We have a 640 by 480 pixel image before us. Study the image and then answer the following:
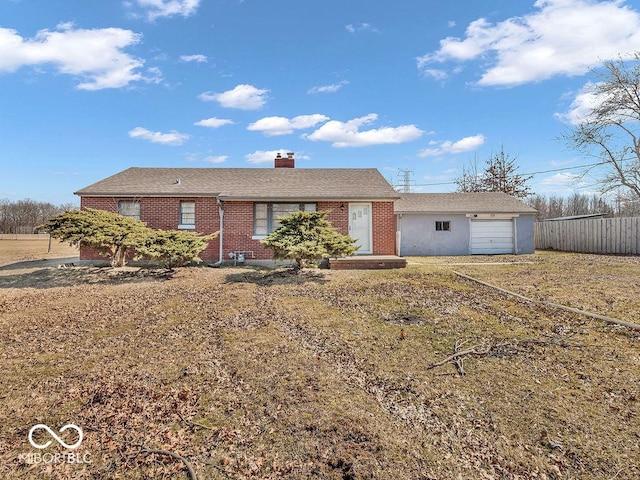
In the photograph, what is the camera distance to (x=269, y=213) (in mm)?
13781

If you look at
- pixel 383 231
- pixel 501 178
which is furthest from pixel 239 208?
pixel 501 178

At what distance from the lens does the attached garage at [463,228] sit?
17.3 metres

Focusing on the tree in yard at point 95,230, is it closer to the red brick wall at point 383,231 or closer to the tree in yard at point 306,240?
the tree in yard at point 306,240

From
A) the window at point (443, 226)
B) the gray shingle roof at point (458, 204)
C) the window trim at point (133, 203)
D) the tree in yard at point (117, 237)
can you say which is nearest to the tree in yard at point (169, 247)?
the tree in yard at point (117, 237)

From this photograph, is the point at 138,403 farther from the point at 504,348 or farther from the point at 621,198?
the point at 621,198

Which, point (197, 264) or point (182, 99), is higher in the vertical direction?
point (182, 99)

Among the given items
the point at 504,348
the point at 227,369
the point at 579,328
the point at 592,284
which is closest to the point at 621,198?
the point at 592,284

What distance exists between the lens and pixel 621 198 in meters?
24.7

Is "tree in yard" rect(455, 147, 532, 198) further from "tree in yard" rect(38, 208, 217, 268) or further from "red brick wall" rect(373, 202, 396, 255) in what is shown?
"tree in yard" rect(38, 208, 217, 268)

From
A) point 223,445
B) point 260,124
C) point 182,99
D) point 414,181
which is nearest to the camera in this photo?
point 223,445

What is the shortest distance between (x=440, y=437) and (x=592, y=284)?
907 centimetres

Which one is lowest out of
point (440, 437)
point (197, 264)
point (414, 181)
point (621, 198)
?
point (440, 437)

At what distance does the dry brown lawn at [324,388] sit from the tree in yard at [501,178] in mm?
29631

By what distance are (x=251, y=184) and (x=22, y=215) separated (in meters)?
34.9
